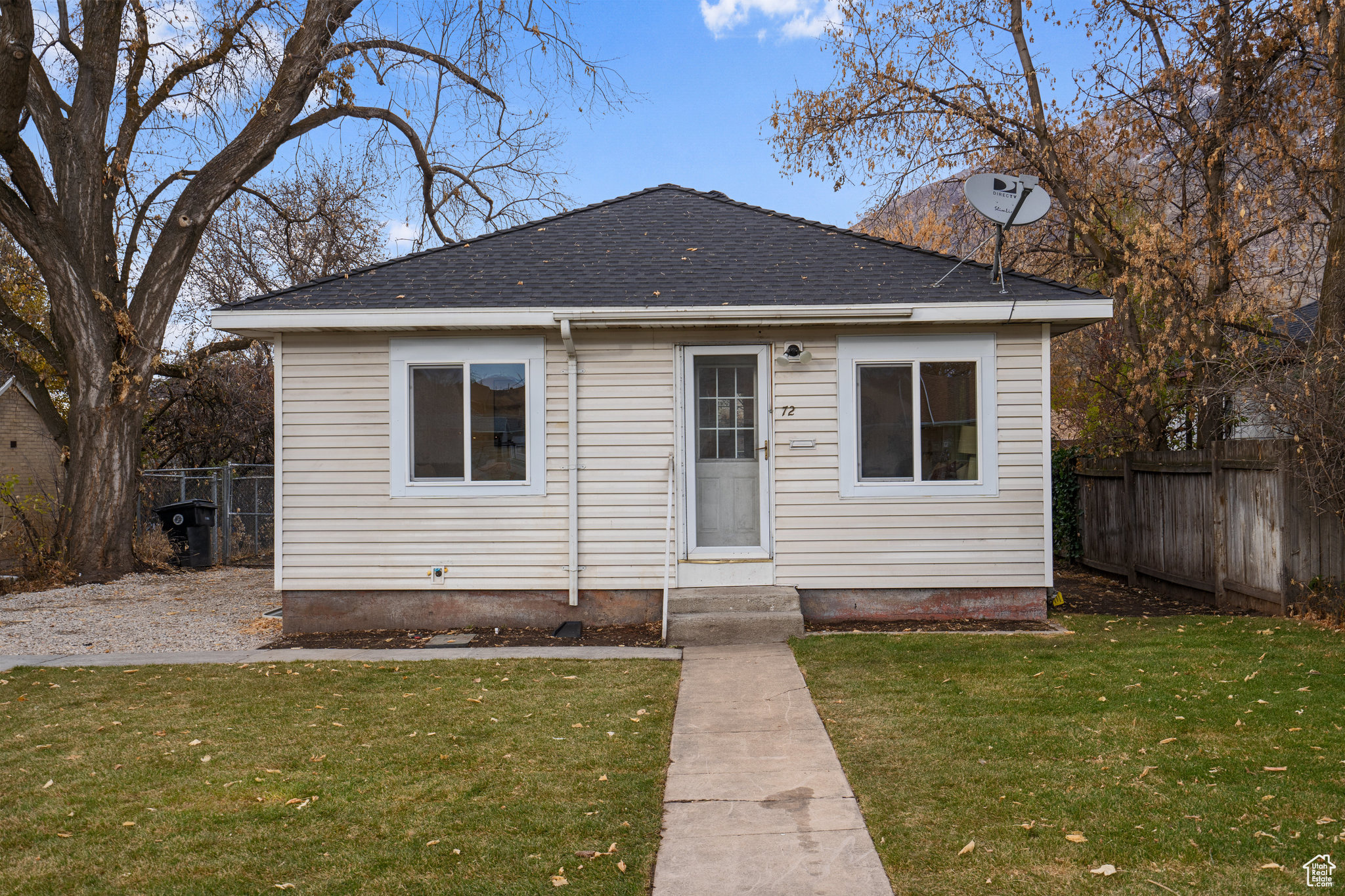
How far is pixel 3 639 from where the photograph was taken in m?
8.57

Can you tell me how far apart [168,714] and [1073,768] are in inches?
200

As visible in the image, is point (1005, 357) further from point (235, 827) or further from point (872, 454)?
point (235, 827)

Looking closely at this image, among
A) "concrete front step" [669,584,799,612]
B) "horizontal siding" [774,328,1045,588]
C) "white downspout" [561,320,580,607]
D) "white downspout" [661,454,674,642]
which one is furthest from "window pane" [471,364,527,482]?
"horizontal siding" [774,328,1045,588]

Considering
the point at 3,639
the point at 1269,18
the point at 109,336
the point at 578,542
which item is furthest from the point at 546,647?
the point at 1269,18

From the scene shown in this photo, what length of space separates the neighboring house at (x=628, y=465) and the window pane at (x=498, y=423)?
0.02 meters

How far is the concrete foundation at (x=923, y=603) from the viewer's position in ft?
28.2

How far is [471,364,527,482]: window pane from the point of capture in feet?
28.4

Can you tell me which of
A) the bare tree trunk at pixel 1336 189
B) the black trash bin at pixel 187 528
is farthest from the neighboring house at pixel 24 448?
the bare tree trunk at pixel 1336 189

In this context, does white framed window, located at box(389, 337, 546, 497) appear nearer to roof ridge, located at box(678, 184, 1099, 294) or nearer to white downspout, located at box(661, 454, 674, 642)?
white downspout, located at box(661, 454, 674, 642)

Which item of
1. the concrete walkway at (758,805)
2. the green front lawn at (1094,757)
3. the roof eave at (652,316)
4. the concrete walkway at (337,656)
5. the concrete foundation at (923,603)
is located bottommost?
the concrete walkway at (337,656)

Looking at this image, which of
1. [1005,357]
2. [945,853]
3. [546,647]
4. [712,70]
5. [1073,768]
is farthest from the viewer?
[712,70]

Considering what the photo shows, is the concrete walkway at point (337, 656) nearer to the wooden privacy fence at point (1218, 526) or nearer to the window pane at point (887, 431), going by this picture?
the window pane at point (887, 431)

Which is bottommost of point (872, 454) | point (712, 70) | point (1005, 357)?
point (872, 454)

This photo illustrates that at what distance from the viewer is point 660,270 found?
9.21 metres
